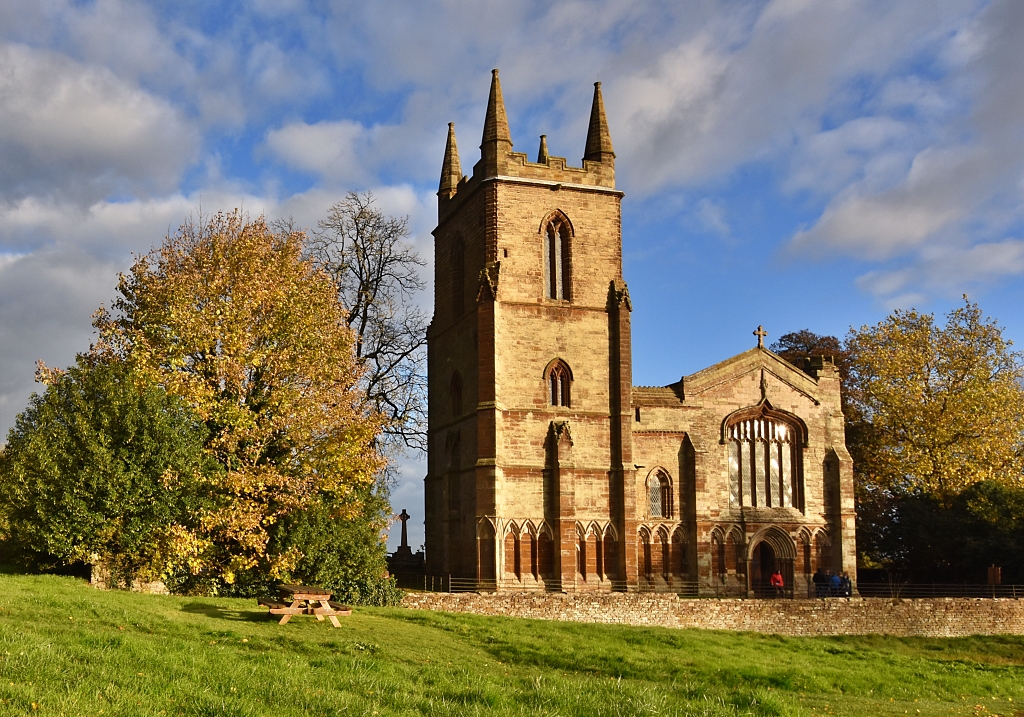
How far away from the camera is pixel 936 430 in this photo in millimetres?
47094

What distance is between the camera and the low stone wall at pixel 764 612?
30484mm

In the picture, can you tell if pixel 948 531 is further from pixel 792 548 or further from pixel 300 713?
pixel 300 713

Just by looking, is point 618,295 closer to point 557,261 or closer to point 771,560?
point 557,261

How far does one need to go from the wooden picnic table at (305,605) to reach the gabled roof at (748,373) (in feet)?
75.6

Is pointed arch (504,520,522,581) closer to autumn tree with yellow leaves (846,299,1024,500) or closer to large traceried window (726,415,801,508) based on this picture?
large traceried window (726,415,801,508)

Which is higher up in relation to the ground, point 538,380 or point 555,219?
point 555,219

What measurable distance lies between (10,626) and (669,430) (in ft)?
97.9

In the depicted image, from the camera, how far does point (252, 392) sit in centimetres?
2861

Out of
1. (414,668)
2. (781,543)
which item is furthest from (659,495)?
(414,668)

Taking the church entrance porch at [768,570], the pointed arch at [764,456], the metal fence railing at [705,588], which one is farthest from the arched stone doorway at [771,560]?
the pointed arch at [764,456]

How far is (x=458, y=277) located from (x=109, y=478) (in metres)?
19.6

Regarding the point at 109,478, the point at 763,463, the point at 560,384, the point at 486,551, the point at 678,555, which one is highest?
the point at 560,384

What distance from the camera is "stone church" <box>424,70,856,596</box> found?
37.2 metres

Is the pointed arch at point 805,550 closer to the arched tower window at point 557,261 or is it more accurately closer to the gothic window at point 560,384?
the gothic window at point 560,384
